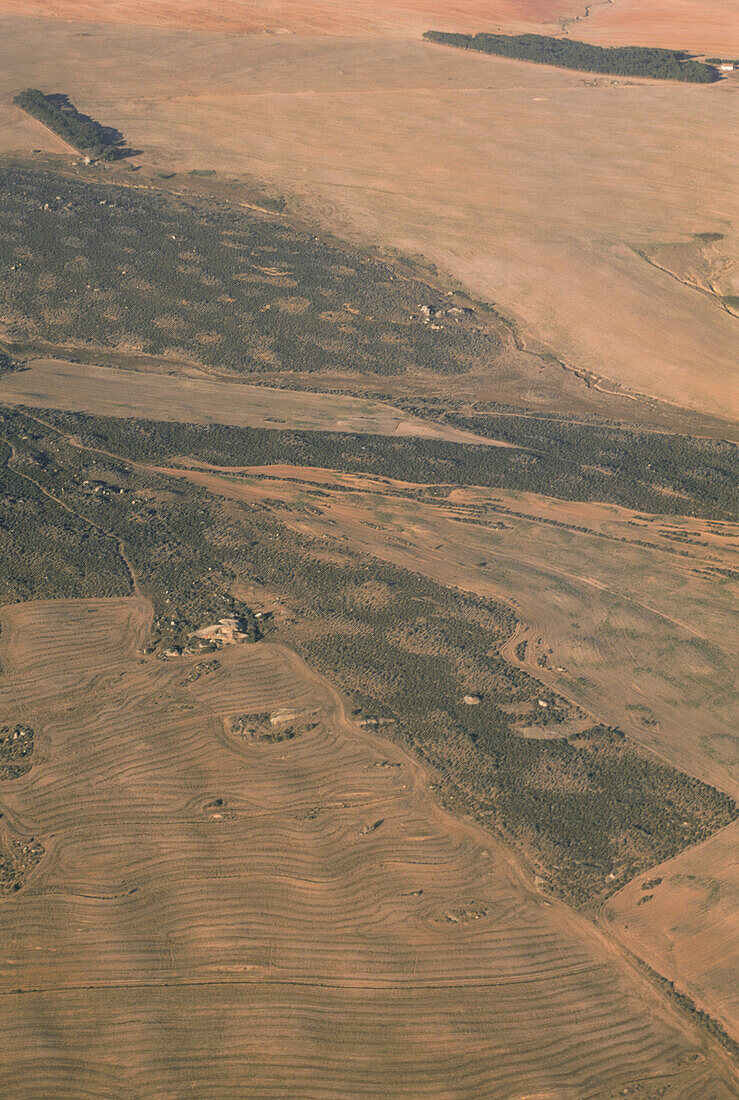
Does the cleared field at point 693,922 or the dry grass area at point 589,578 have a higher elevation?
the dry grass area at point 589,578

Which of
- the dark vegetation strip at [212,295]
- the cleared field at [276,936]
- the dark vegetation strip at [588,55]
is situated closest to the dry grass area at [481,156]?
the dark vegetation strip at [588,55]

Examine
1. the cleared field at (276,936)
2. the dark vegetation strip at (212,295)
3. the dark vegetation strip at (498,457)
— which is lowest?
the cleared field at (276,936)

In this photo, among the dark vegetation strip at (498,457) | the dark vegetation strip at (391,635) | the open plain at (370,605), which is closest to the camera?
the open plain at (370,605)

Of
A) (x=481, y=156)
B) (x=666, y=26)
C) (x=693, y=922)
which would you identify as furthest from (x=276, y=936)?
(x=666, y=26)

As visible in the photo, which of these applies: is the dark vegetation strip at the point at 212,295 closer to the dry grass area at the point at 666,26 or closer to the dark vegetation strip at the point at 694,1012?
the dark vegetation strip at the point at 694,1012

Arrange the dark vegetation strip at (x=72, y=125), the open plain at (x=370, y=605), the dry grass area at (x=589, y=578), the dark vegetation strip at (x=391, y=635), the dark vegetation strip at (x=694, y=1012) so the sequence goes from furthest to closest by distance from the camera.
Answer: the dark vegetation strip at (x=72, y=125) < the dry grass area at (x=589, y=578) < the dark vegetation strip at (x=391, y=635) < the open plain at (x=370, y=605) < the dark vegetation strip at (x=694, y=1012)

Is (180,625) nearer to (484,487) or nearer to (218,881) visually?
(218,881)

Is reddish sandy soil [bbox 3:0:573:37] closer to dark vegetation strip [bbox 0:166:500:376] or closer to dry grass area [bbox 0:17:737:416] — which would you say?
dry grass area [bbox 0:17:737:416]
